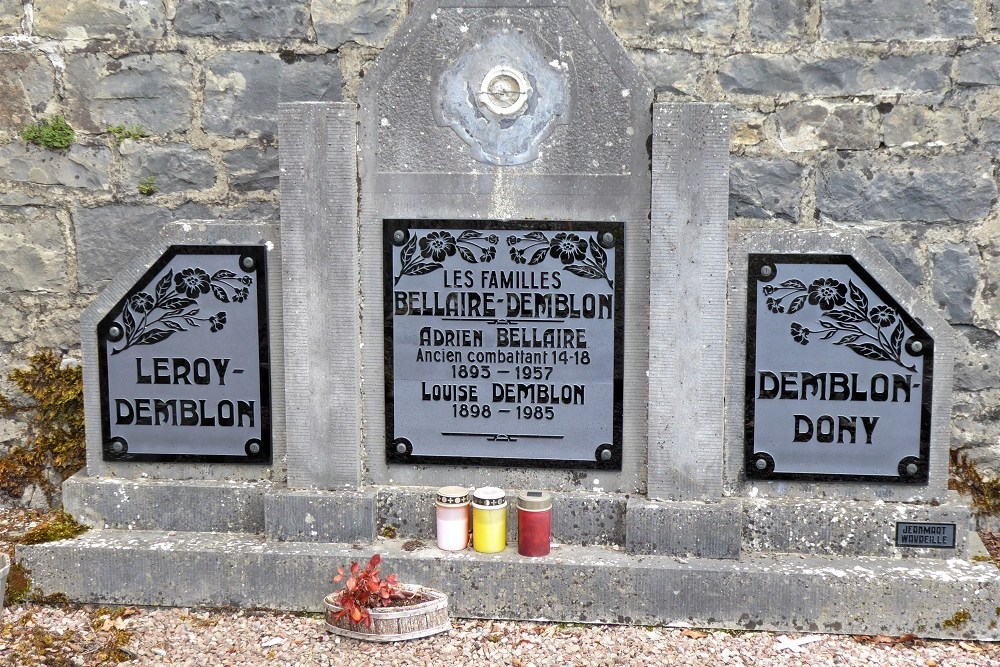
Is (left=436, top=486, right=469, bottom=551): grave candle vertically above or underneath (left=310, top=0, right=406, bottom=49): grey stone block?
underneath

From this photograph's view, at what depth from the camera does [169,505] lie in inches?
147

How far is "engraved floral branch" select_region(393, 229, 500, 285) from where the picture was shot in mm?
3508

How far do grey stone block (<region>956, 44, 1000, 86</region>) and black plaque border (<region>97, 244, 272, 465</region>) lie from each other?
117 inches

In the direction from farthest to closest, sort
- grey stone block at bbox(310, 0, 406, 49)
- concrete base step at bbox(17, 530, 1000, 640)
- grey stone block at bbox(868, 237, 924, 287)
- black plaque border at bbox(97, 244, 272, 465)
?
grey stone block at bbox(310, 0, 406, 49), grey stone block at bbox(868, 237, 924, 287), black plaque border at bbox(97, 244, 272, 465), concrete base step at bbox(17, 530, 1000, 640)

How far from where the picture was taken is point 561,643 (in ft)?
10.7

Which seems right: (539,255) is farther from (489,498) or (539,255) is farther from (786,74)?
(786,74)

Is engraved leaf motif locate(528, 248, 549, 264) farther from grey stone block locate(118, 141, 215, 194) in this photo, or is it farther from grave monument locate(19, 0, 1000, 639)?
grey stone block locate(118, 141, 215, 194)

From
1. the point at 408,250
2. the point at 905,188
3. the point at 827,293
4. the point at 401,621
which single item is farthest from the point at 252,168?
the point at 905,188

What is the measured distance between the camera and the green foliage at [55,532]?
11.8 feet

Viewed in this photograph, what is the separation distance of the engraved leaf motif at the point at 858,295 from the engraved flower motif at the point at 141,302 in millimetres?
2635

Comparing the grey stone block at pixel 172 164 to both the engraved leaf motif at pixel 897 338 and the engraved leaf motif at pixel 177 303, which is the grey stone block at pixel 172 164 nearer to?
the engraved leaf motif at pixel 177 303

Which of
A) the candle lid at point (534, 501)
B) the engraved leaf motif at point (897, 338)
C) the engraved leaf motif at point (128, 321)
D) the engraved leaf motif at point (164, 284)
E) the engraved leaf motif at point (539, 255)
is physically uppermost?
the engraved leaf motif at point (539, 255)

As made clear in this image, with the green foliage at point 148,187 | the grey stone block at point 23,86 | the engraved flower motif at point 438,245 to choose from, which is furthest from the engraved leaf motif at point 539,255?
the grey stone block at point 23,86

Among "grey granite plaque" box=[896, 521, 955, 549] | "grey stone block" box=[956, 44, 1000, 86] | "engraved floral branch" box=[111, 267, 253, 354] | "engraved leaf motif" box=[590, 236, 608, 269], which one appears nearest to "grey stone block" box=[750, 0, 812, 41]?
"grey stone block" box=[956, 44, 1000, 86]
